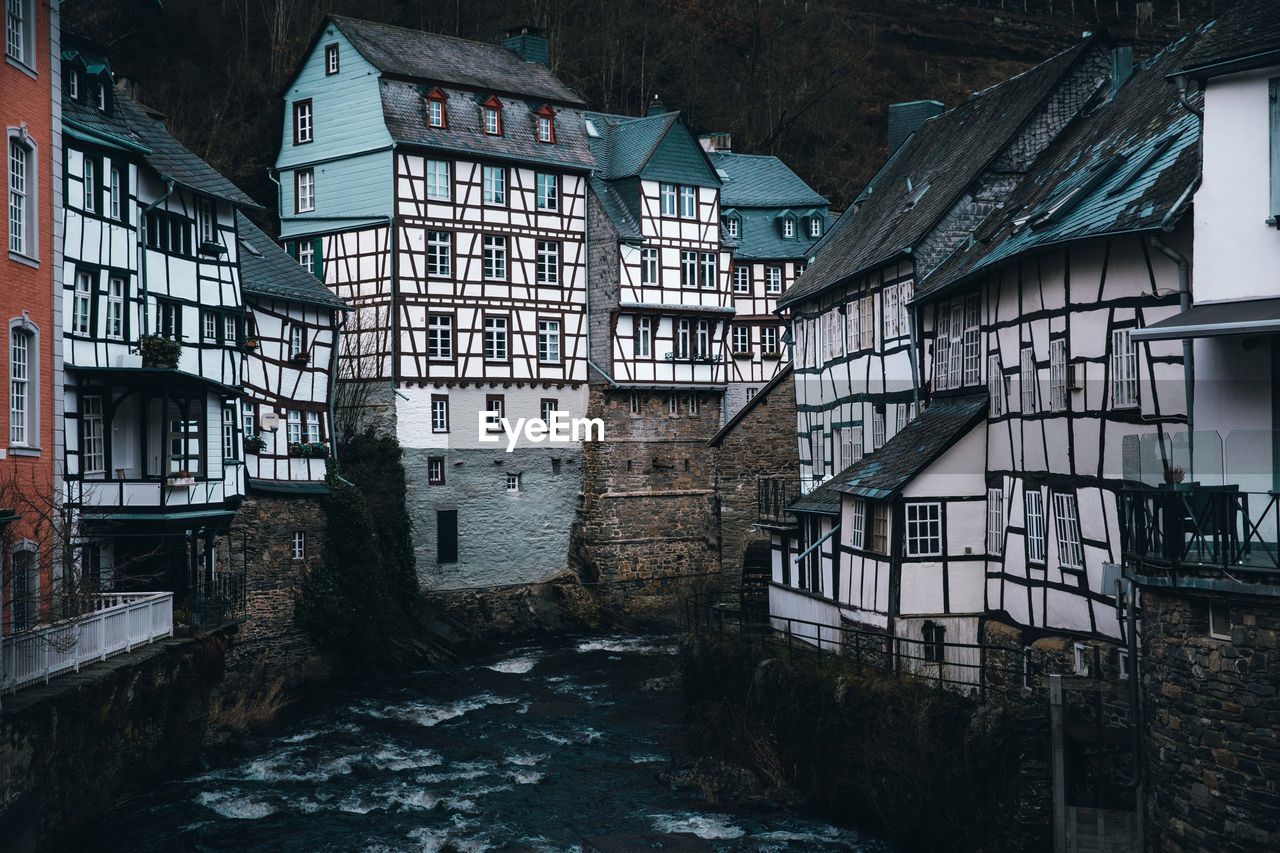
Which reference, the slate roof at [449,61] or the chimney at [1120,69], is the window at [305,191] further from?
the chimney at [1120,69]

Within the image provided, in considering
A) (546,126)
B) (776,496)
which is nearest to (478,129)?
(546,126)

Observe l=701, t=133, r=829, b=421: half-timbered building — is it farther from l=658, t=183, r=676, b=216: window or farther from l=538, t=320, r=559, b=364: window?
l=538, t=320, r=559, b=364: window

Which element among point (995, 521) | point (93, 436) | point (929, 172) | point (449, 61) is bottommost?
point (995, 521)

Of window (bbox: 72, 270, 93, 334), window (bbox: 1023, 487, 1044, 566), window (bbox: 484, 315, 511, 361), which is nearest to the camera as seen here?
window (bbox: 1023, 487, 1044, 566)

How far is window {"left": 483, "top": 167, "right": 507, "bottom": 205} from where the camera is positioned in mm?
42000

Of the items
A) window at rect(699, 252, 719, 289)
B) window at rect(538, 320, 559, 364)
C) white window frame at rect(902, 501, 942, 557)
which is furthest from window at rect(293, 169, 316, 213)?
white window frame at rect(902, 501, 942, 557)

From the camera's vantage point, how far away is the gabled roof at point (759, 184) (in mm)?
48594

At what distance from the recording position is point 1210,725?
14.6 m

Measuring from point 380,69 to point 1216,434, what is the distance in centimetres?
2965

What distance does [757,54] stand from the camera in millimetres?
67062

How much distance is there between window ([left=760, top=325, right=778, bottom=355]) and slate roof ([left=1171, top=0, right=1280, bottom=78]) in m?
30.3

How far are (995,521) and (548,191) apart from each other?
76.7ft

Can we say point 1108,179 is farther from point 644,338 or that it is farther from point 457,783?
point 644,338

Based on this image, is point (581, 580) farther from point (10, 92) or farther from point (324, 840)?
point (10, 92)
